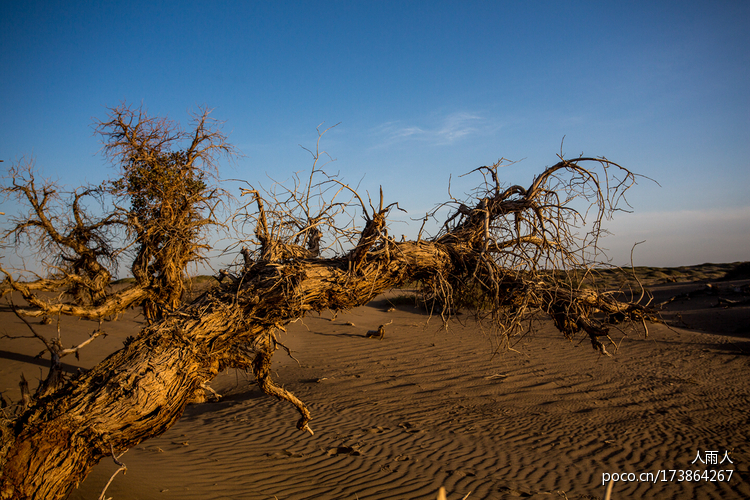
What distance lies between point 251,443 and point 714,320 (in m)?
15.1

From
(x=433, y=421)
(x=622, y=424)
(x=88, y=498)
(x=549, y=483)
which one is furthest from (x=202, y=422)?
(x=622, y=424)

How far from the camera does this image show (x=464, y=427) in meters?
6.41

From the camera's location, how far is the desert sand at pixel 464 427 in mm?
4613

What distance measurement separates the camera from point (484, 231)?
3.95 meters

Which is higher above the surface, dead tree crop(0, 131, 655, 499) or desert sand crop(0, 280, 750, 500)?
dead tree crop(0, 131, 655, 499)

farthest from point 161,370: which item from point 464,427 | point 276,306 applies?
point 464,427

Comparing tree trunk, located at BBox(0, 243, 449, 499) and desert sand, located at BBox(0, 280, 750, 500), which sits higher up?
tree trunk, located at BBox(0, 243, 449, 499)

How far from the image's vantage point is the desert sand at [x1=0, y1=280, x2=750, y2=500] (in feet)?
15.1

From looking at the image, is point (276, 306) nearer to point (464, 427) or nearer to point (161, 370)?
point (161, 370)

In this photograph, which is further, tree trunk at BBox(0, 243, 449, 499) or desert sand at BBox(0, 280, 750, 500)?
desert sand at BBox(0, 280, 750, 500)

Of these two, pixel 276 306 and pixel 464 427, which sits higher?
pixel 276 306

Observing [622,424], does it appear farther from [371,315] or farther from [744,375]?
[371,315]

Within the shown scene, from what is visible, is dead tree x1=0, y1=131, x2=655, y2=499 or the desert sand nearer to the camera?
dead tree x1=0, y1=131, x2=655, y2=499

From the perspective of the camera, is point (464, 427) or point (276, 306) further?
point (464, 427)
